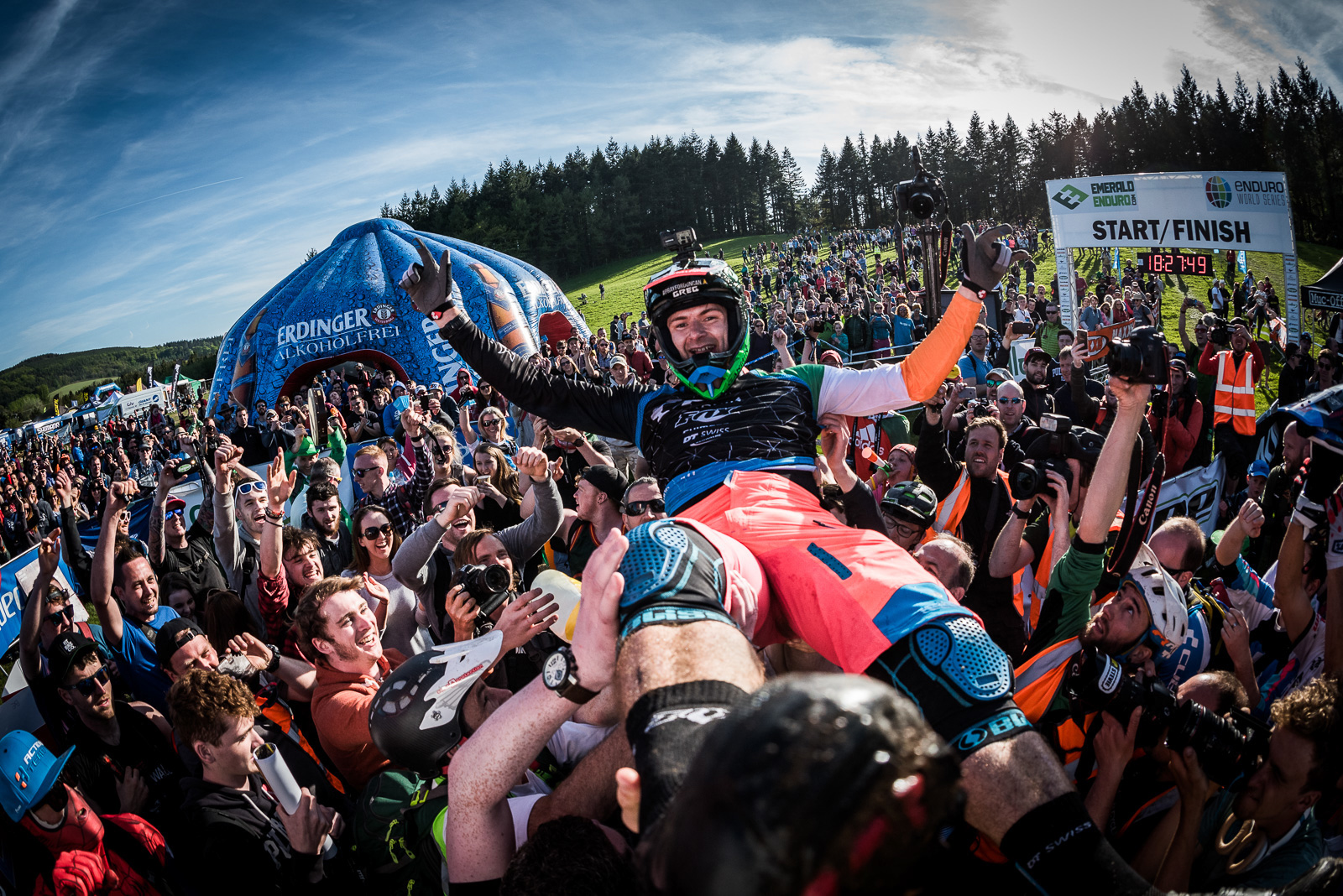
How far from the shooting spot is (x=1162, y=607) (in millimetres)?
3656

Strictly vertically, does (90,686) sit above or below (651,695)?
below

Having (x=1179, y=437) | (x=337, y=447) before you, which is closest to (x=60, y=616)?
(x=337, y=447)

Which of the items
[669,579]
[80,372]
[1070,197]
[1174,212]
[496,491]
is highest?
[80,372]

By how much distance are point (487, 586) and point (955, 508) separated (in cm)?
423

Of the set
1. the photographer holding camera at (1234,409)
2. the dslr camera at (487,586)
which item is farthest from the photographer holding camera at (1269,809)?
the photographer holding camera at (1234,409)

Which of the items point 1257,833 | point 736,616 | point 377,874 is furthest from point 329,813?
point 1257,833

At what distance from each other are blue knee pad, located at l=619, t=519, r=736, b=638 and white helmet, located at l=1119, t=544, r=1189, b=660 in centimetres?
243

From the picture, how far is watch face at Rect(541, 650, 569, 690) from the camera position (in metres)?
2.29

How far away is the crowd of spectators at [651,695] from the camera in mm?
1098

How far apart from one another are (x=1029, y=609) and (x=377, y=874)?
13.7ft

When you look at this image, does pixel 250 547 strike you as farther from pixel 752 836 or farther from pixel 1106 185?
pixel 1106 185

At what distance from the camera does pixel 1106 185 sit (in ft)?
65.3

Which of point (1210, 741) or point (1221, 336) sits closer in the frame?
point (1210, 741)

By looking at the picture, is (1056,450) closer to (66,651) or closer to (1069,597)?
(1069,597)
